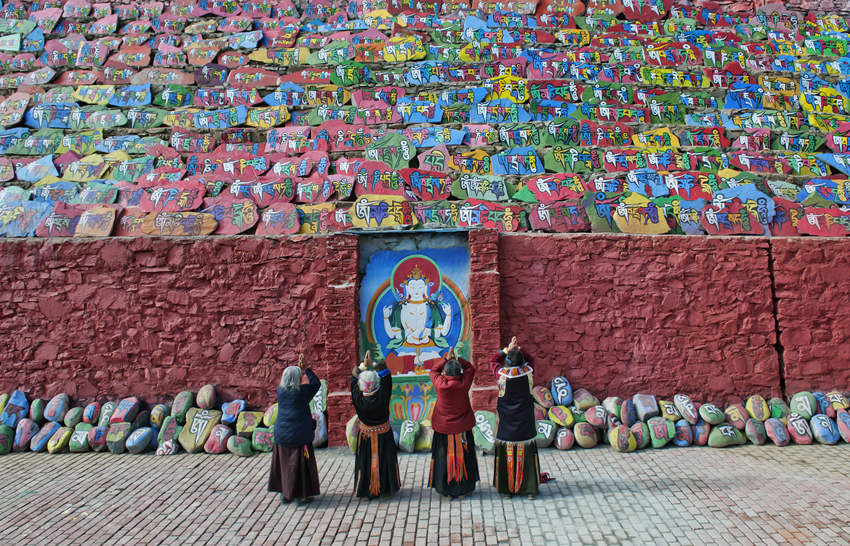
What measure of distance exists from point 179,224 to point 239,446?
332 centimetres

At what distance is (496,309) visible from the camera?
7203 mm

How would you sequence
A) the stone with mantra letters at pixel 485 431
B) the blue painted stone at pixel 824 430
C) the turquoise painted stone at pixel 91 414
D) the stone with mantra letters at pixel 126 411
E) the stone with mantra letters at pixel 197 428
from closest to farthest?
1. the stone with mantra letters at pixel 485 431
2. the blue painted stone at pixel 824 430
3. the stone with mantra letters at pixel 197 428
4. the stone with mantra letters at pixel 126 411
5. the turquoise painted stone at pixel 91 414

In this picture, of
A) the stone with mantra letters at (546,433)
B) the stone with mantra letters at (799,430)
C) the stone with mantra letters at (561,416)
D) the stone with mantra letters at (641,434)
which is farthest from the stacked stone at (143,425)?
the stone with mantra letters at (799,430)

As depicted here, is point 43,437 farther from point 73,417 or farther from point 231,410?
point 231,410

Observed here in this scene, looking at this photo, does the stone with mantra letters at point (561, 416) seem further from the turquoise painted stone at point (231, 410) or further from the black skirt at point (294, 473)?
the turquoise painted stone at point (231, 410)

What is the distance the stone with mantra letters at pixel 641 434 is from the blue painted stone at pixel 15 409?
306 inches

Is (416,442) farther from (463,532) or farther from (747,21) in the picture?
(747,21)

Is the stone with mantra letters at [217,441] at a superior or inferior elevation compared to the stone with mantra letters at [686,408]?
inferior

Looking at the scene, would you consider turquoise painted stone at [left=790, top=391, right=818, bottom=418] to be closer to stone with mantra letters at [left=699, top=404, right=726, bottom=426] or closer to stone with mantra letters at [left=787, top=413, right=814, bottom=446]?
stone with mantra letters at [left=787, top=413, right=814, bottom=446]

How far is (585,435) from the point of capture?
22.5ft

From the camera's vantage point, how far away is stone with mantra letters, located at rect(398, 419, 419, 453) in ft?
22.3

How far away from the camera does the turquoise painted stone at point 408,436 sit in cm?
680

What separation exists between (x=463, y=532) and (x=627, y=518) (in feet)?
4.73

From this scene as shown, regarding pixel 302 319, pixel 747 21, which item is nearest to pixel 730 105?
pixel 747 21
